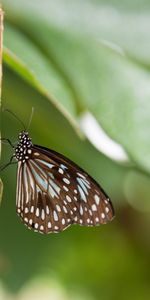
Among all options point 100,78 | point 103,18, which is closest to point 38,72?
point 100,78

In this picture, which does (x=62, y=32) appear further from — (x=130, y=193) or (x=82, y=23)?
(x=130, y=193)

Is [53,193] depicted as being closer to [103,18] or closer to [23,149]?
[23,149]

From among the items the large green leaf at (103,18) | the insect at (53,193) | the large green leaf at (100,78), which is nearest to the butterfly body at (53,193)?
the insect at (53,193)

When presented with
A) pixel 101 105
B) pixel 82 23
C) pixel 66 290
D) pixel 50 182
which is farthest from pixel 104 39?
pixel 66 290

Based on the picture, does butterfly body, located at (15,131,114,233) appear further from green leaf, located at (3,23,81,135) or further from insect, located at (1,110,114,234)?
green leaf, located at (3,23,81,135)

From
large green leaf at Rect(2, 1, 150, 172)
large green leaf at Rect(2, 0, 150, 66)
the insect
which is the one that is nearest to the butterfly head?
the insect

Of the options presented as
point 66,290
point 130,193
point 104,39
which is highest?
point 104,39

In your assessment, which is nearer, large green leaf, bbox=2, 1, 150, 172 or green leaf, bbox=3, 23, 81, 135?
green leaf, bbox=3, 23, 81, 135
